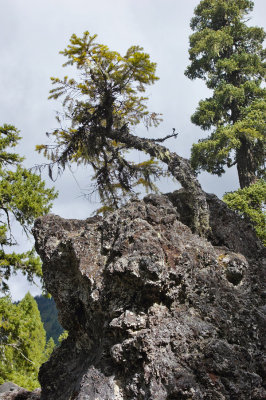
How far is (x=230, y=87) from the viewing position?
1223cm

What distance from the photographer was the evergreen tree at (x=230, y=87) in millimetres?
11570

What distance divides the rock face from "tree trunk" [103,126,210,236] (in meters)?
0.71

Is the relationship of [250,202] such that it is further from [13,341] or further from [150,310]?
[13,341]

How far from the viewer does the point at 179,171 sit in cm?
791

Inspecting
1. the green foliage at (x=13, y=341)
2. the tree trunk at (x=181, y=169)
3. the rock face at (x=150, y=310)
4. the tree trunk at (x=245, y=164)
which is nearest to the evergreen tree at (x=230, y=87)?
→ the tree trunk at (x=245, y=164)

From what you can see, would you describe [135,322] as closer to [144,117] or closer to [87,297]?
[87,297]

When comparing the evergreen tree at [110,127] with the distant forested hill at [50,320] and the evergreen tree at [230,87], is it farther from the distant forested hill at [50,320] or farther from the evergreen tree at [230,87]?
the distant forested hill at [50,320]

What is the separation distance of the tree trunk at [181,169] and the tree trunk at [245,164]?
440cm

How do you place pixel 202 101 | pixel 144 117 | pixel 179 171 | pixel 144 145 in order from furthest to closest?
pixel 202 101
pixel 144 117
pixel 144 145
pixel 179 171

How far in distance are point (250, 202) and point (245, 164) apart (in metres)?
2.79

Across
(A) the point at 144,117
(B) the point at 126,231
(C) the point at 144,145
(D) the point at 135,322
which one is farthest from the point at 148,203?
(A) the point at 144,117

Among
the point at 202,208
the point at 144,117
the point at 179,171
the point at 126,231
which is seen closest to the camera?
the point at 126,231

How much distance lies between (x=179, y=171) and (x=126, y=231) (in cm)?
325

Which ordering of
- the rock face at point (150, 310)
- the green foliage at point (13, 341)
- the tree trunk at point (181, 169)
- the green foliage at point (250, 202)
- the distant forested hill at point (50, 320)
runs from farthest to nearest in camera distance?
the distant forested hill at point (50, 320), the green foliage at point (13, 341), the green foliage at point (250, 202), the tree trunk at point (181, 169), the rock face at point (150, 310)
